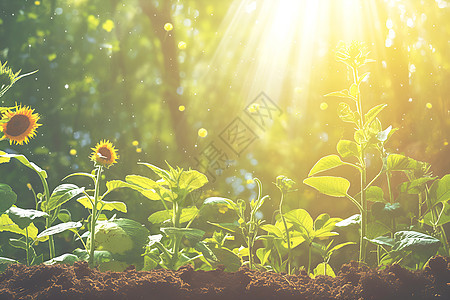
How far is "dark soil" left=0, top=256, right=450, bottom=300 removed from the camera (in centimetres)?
85

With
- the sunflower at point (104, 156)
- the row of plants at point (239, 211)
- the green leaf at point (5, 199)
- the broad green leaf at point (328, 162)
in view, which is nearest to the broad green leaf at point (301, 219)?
the row of plants at point (239, 211)

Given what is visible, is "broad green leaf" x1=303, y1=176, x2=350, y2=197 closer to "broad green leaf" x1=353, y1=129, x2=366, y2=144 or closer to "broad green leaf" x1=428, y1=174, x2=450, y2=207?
"broad green leaf" x1=353, y1=129, x2=366, y2=144

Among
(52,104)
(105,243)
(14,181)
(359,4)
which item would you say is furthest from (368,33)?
(14,181)

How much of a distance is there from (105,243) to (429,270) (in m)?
0.79

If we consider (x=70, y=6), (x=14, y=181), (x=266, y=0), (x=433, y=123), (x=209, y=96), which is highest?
(x=70, y=6)

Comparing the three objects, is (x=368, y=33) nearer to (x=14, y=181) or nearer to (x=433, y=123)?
(x=433, y=123)

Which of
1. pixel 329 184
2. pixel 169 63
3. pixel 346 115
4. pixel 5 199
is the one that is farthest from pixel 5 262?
pixel 169 63

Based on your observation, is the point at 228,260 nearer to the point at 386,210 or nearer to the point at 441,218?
the point at 386,210

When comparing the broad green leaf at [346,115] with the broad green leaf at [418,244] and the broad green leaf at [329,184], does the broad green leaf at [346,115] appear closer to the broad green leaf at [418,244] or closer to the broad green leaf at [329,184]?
the broad green leaf at [329,184]

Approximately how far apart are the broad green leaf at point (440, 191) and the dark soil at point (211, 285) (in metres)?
0.26

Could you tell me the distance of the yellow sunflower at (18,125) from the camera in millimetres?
1207

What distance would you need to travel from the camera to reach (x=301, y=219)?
1222 millimetres

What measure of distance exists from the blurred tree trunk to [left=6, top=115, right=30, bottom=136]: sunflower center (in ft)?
3.36

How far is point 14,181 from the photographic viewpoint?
2.18 m
